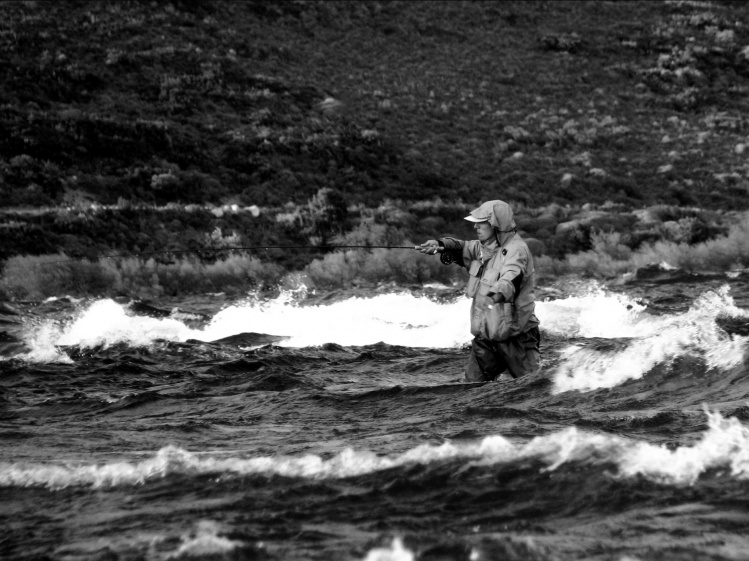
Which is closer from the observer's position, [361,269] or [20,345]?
[20,345]

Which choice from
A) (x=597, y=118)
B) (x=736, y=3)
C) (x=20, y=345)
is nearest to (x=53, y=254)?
(x=20, y=345)

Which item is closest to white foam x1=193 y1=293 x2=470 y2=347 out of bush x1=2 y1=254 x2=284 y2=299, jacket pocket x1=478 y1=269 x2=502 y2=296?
bush x1=2 y1=254 x2=284 y2=299

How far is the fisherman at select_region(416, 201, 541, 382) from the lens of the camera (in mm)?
7488

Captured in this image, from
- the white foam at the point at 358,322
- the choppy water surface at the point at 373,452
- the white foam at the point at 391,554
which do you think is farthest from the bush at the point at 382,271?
the white foam at the point at 391,554

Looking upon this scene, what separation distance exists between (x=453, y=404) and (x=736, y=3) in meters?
55.9

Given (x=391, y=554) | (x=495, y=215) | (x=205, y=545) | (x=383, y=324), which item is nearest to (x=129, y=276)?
(x=383, y=324)

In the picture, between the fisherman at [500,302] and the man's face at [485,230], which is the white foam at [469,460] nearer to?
the fisherman at [500,302]

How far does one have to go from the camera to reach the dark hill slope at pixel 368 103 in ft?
91.9

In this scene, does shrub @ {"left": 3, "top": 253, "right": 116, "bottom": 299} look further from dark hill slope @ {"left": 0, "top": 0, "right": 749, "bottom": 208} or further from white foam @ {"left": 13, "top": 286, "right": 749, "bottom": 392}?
dark hill slope @ {"left": 0, "top": 0, "right": 749, "bottom": 208}

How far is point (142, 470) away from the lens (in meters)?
5.64

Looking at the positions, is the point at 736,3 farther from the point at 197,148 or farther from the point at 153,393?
the point at 153,393

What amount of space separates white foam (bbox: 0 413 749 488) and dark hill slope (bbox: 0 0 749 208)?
19.2 meters

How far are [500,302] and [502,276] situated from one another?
20cm

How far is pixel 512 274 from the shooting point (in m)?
7.31
